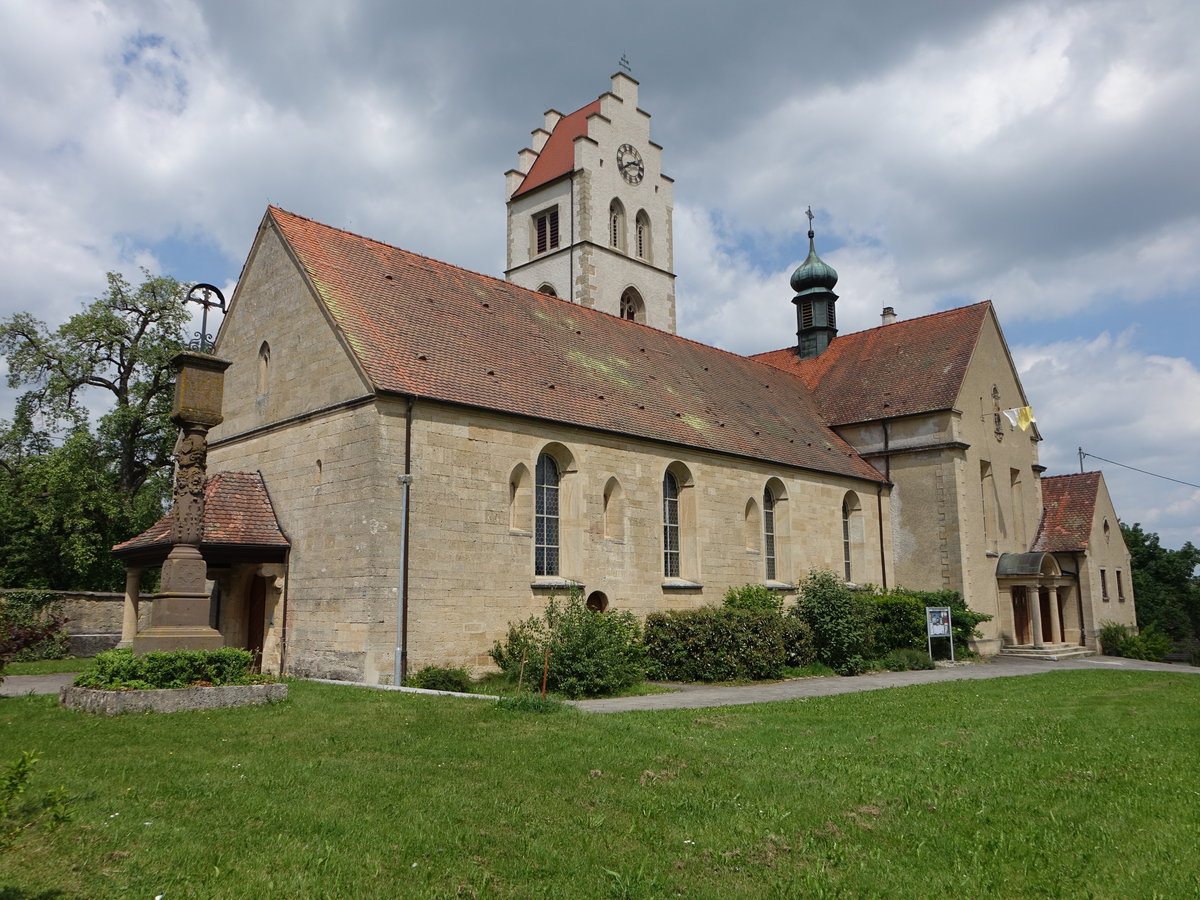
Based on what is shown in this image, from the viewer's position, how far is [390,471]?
17.8 metres

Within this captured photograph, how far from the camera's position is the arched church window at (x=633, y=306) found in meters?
39.9

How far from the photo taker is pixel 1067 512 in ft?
118

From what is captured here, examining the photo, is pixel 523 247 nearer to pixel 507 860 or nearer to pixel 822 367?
pixel 822 367

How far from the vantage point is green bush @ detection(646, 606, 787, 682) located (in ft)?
66.9

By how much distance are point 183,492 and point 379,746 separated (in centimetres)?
610

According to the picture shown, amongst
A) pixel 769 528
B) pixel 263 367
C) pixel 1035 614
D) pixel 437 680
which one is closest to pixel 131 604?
pixel 263 367

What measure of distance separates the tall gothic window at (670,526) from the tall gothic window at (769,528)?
145 inches

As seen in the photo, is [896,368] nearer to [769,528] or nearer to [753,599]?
[769,528]

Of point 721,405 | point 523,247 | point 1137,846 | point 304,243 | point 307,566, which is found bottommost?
point 1137,846

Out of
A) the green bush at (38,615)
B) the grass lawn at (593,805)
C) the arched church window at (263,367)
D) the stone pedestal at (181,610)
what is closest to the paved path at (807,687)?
the grass lawn at (593,805)

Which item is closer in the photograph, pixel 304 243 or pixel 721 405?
pixel 304 243

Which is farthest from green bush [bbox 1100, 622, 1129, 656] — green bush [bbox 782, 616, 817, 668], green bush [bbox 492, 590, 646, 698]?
green bush [bbox 492, 590, 646, 698]

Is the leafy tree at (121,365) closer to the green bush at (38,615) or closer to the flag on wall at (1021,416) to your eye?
the green bush at (38,615)

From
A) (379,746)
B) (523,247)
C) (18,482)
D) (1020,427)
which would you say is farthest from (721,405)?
(18,482)
